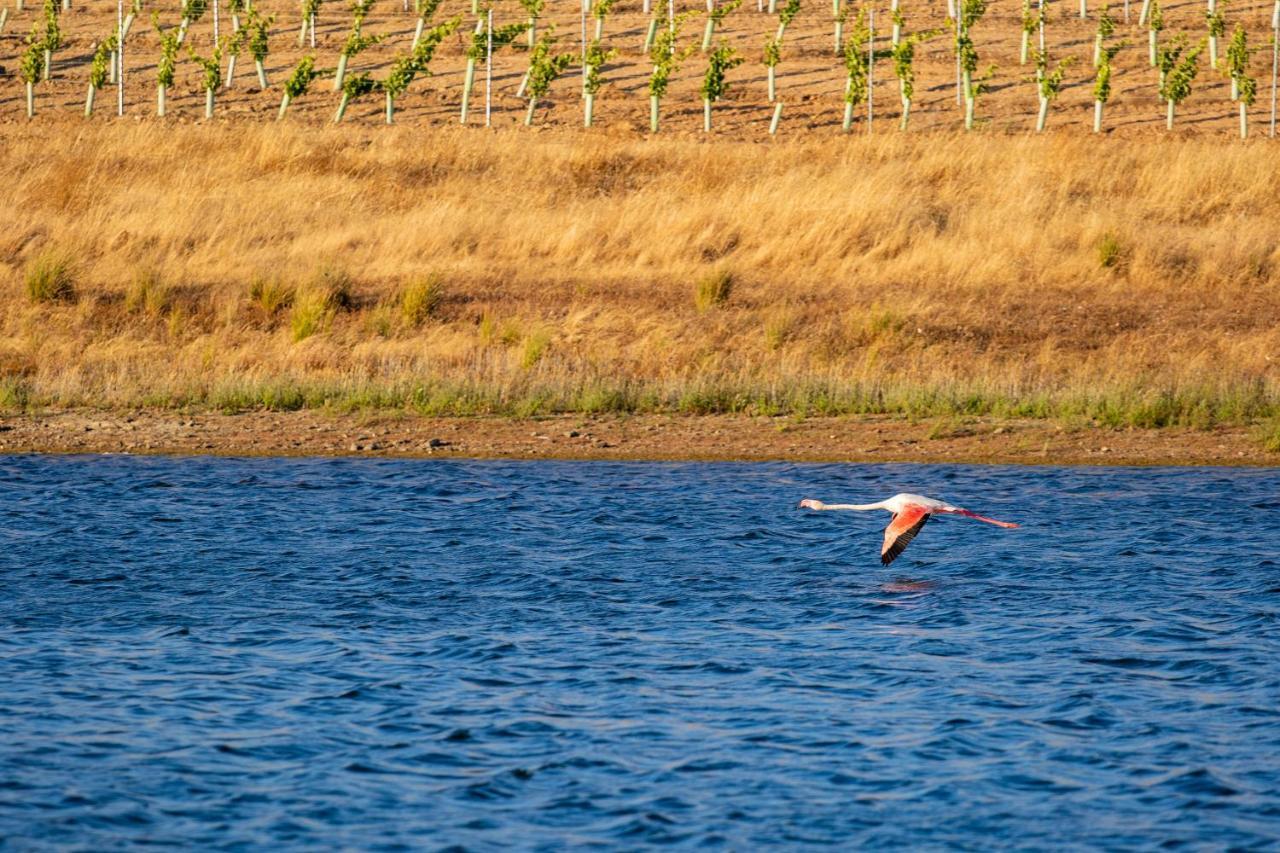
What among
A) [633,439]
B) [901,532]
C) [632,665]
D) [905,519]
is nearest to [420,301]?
[633,439]

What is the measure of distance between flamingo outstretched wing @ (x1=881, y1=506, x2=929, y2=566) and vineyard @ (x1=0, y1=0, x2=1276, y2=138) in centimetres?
2677

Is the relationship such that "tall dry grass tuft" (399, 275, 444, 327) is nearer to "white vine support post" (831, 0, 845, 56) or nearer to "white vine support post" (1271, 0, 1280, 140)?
"white vine support post" (1271, 0, 1280, 140)

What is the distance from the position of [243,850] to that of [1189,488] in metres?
10.6

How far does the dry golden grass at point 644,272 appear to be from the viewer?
19703 mm

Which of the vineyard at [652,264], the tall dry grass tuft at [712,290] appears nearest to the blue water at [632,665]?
the vineyard at [652,264]

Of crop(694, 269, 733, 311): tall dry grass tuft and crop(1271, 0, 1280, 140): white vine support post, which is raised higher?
crop(1271, 0, 1280, 140): white vine support post

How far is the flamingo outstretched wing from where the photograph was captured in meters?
11.7

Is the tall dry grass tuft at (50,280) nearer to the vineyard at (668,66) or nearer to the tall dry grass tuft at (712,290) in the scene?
the tall dry grass tuft at (712,290)

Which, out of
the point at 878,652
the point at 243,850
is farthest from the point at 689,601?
the point at 243,850

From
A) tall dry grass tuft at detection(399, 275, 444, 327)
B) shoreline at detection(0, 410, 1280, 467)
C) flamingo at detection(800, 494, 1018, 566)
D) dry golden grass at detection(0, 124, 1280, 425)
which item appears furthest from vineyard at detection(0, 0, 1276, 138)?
flamingo at detection(800, 494, 1018, 566)

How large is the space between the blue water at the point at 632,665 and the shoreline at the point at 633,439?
111 cm

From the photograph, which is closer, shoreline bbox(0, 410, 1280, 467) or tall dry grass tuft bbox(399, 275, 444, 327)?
shoreline bbox(0, 410, 1280, 467)

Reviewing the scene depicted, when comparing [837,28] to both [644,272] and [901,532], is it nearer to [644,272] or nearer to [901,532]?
[644,272]

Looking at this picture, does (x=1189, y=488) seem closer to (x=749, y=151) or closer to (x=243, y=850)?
(x=243, y=850)
